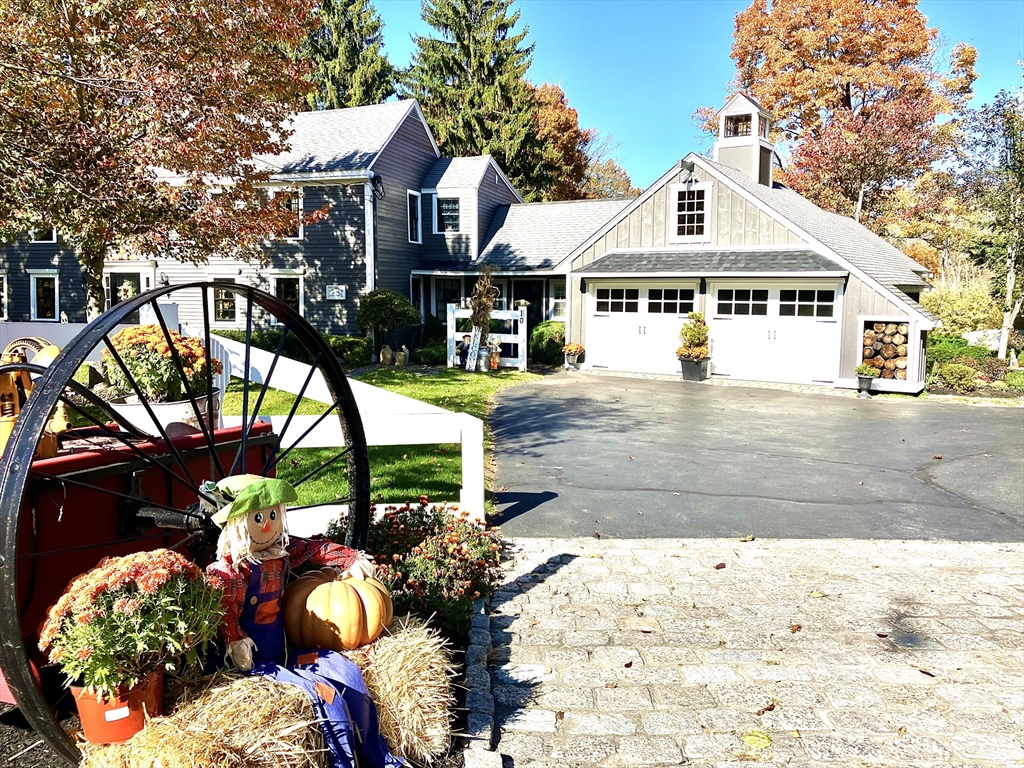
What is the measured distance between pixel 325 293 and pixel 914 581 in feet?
64.8

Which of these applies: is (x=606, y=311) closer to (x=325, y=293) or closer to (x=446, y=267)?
(x=446, y=267)

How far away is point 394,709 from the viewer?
3.14m

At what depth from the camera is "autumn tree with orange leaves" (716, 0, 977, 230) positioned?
3002cm

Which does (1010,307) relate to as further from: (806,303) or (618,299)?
(618,299)

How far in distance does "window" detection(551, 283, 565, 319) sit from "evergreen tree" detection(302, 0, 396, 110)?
18634 mm

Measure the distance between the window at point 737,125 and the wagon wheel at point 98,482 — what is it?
2100 centimetres

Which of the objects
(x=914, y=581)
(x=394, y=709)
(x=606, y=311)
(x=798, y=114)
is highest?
(x=798, y=114)

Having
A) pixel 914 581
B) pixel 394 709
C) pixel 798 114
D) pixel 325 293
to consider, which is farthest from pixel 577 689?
pixel 798 114

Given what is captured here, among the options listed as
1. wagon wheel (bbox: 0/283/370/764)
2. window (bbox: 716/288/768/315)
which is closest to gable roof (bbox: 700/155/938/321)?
window (bbox: 716/288/768/315)

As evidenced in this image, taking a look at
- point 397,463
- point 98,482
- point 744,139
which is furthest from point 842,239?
point 98,482

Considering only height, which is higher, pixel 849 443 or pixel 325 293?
pixel 325 293

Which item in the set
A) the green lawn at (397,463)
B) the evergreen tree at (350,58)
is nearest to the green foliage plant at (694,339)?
the green lawn at (397,463)

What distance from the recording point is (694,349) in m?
18.8

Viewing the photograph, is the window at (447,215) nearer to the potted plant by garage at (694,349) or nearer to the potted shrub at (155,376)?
the potted plant by garage at (694,349)
